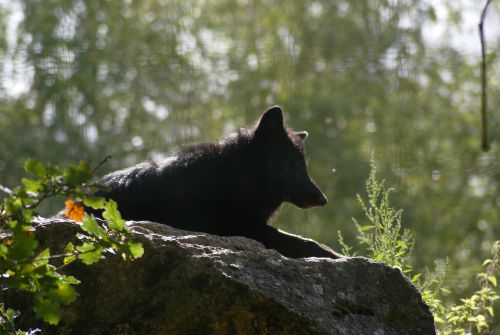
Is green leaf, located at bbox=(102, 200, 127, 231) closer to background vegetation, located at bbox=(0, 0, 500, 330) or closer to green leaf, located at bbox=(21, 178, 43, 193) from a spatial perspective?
green leaf, located at bbox=(21, 178, 43, 193)

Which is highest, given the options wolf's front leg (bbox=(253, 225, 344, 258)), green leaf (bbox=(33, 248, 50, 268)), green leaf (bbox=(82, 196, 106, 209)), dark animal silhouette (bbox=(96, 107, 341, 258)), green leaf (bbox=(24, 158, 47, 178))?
green leaf (bbox=(24, 158, 47, 178))

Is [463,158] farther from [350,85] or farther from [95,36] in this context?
[95,36]

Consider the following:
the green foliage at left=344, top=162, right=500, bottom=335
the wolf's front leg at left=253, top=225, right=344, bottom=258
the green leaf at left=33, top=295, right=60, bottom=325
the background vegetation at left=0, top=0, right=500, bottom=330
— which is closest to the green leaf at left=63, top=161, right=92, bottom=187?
the green leaf at left=33, top=295, right=60, bottom=325

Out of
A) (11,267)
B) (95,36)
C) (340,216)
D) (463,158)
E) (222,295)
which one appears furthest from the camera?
(95,36)

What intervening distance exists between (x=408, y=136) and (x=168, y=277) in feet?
57.3

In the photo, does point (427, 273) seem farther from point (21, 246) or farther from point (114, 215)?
point (21, 246)

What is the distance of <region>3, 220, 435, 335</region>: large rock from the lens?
3195 millimetres

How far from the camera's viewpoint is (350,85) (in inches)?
866

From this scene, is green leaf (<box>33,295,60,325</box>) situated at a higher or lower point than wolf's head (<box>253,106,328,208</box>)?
higher

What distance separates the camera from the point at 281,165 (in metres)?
5.99

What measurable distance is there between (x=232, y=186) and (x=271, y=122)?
2.07 feet

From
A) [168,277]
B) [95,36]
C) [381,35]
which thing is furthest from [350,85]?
[168,277]

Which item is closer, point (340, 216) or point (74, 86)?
point (340, 216)

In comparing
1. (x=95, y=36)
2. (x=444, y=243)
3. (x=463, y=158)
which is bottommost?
(x=444, y=243)
